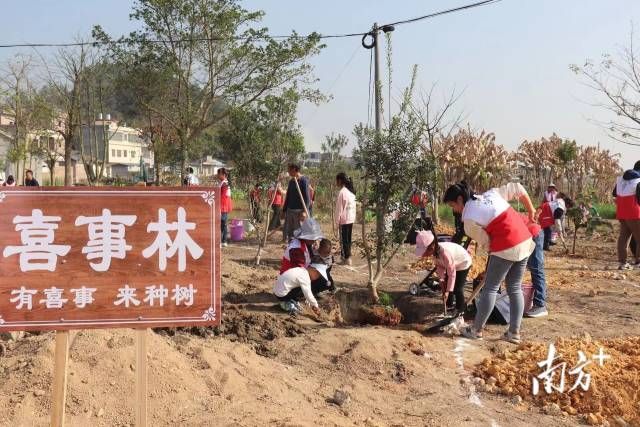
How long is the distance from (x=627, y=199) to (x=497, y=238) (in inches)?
207

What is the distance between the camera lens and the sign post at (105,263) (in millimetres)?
2977

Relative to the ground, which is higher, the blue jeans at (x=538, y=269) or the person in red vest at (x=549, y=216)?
the person in red vest at (x=549, y=216)

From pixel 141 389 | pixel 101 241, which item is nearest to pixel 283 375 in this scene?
pixel 141 389

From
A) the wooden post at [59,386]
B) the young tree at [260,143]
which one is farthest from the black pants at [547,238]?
the wooden post at [59,386]

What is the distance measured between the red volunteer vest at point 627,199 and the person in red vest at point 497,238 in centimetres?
451

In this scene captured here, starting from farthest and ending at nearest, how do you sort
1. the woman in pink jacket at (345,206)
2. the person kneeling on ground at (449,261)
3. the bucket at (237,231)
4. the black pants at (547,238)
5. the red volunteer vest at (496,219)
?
the bucket at (237,231)
the black pants at (547,238)
the woman in pink jacket at (345,206)
the person kneeling on ground at (449,261)
the red volunteer vest at (496,219)

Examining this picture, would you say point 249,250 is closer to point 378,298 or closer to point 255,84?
point 378,298

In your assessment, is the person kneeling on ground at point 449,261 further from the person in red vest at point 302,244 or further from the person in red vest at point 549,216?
the person in red vest at point 549,216

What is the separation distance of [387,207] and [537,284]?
1.79 m

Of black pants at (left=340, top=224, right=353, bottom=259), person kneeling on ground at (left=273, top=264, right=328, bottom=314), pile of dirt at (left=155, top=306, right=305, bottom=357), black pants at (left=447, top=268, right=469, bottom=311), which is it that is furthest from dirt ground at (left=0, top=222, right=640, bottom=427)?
black pants at (left=340, top=224, right=353, bottom=259)

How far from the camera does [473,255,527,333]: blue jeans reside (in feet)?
18.2

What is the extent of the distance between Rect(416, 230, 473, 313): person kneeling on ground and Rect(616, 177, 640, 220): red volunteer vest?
4.34m

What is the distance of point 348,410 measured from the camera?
4.09 m

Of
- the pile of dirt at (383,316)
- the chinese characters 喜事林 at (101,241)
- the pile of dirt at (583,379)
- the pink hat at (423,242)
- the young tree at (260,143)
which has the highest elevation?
the young tree at (260,143)
